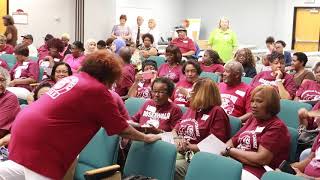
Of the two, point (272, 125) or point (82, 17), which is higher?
point (82, 17)

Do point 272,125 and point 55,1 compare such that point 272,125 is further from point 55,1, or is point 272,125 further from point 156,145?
point 55,1

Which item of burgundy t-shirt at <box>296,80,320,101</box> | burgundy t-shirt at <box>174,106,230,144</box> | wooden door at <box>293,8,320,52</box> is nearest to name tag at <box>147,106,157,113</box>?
burgundy t-shirt at <box>174,106,230,144</box>

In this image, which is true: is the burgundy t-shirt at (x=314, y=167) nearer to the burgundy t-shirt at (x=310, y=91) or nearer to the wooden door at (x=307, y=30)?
the burgundy t-shirt at (x=310, y=91)

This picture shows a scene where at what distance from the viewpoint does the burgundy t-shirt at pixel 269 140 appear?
9.34ft

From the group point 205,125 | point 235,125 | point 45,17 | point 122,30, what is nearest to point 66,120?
point 205,125

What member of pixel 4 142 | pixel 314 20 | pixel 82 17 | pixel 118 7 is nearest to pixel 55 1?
pixel 82 17

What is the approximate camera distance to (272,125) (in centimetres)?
290

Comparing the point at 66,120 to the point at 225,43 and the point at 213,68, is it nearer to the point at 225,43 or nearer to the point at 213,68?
the point at 213,68

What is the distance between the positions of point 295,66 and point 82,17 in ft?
21.5

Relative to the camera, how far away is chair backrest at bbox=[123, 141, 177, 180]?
105 inches

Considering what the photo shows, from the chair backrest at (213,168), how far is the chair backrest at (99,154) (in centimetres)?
67

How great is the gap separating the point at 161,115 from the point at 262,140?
1062 mm

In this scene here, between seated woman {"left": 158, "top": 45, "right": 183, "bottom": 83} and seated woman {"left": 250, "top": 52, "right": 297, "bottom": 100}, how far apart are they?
103cm

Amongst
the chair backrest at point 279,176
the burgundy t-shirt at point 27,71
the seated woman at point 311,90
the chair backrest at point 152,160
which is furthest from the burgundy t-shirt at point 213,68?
the chair backrest at point 279,176
